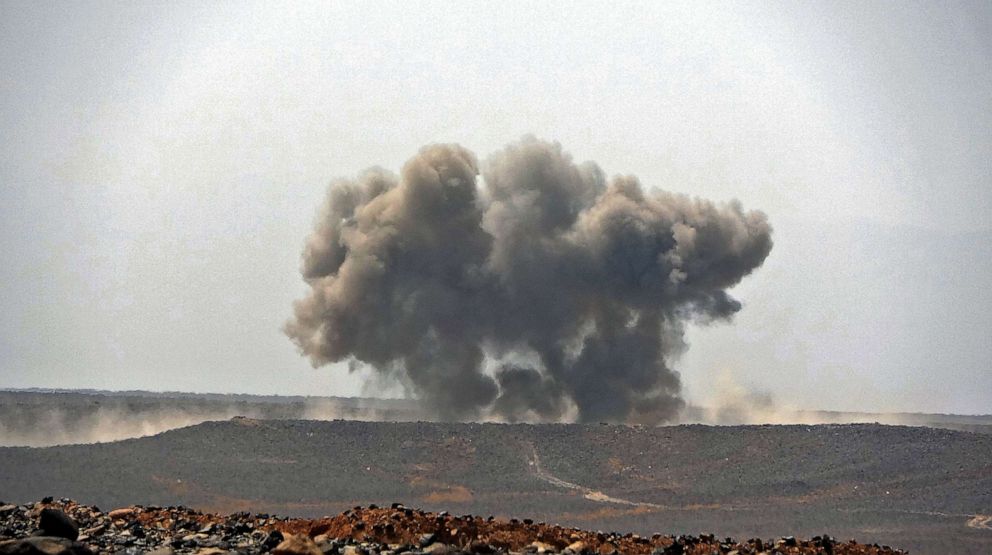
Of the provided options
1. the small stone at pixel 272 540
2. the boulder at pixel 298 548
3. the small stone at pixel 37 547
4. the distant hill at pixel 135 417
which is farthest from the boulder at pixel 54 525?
the distant hill at pixel 135 417

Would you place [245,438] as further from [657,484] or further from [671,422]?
[671,422]

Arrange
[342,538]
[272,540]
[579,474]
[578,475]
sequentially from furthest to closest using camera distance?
[579,474], [578,475], [342,538], [272,540]

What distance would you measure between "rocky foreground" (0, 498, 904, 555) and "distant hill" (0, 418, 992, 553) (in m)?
22.3

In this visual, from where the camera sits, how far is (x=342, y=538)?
23.9 m

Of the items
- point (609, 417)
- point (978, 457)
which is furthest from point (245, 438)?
point (978, 457)

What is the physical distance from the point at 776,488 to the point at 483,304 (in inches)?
1445

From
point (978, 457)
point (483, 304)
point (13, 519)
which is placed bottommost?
point (13, 519)

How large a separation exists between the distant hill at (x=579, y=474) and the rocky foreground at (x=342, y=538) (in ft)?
73.2

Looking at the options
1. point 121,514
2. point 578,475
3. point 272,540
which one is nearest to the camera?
point 272,540

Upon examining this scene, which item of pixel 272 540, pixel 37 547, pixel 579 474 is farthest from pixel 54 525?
pixel 579 474

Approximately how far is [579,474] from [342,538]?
1715 inches

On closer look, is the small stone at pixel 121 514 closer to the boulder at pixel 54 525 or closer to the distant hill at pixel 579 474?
the boulder at pixel 54 525

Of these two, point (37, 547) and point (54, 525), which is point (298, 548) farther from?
point (54, 525)

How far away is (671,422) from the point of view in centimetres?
9206
